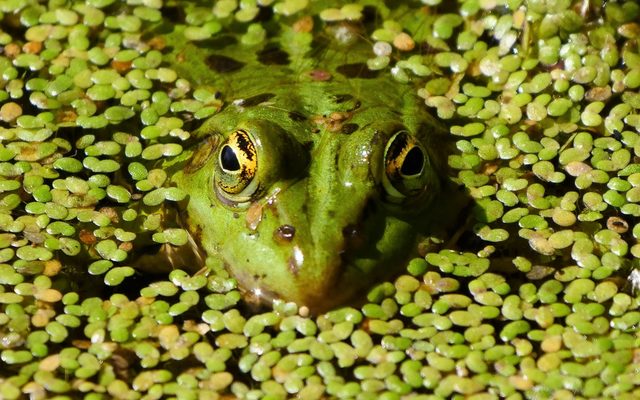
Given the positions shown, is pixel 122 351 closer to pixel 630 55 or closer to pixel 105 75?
pixel 105 75

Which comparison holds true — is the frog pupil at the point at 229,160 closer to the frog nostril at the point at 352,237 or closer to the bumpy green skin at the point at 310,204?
the bumpy green skin at the point at 310,204

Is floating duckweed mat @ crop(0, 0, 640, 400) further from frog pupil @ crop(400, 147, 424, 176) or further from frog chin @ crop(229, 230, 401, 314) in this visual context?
frog pupil @ crop(400, 147, 424, 176)

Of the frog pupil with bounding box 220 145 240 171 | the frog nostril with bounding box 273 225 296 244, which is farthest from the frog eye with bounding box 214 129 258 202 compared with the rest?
the frog nostril with bounding box 273 225 296 244

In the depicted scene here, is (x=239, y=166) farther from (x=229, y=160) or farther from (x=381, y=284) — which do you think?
(x=381, y=284)

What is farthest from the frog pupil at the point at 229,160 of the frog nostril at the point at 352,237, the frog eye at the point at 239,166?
the frog nostril at the point at 352,237

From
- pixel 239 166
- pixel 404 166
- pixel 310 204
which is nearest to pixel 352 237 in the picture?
pixel 310 204

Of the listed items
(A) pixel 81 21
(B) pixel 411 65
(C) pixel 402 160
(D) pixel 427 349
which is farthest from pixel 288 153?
(A) pixel 81 21
